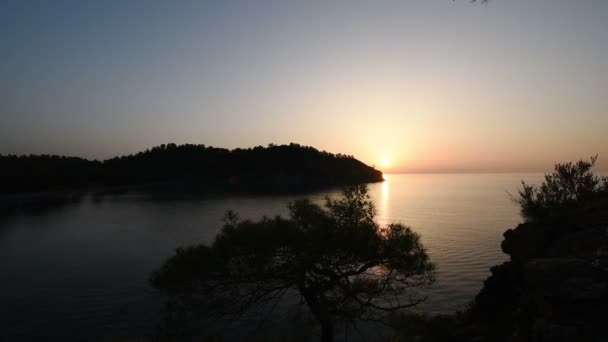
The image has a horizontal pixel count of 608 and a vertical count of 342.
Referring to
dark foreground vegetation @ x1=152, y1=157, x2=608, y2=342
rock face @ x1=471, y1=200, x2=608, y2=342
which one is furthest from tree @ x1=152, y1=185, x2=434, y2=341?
rock face @ x1=471, y1=200, x2=608, y2=342

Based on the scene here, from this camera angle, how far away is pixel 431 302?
2761 cm

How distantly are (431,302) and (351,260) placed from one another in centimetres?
1519

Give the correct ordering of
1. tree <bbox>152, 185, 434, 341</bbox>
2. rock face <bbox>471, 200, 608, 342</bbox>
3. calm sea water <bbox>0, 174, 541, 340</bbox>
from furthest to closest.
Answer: calm sea water <bbox>0, 174, 541, 340</bbox>
tree <bbox>152, 185, 434, 341</bbox>
rock face <bbox>471, 200, 608, 342</bbox>

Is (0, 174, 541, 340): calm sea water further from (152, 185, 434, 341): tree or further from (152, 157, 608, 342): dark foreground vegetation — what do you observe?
(152, 185, 434, 341): tree

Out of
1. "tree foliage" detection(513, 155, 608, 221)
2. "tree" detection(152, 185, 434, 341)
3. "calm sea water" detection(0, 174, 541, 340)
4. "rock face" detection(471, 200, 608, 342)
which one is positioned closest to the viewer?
"rock face" detection(471, 200, 608, 342)

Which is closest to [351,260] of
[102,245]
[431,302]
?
[431,302]

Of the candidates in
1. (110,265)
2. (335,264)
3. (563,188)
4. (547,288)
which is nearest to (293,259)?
(335,264)

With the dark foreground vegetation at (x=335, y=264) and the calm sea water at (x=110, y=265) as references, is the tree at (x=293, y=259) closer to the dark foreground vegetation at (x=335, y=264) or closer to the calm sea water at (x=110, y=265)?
the dark foreground vegetation at (x=335, y=264)

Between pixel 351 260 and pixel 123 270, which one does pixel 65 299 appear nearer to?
pixel 123 270

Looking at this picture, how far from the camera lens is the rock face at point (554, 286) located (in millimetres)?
11117

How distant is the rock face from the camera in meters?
11.1

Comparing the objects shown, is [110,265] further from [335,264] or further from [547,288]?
[547,288]

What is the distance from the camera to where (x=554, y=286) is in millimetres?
12180

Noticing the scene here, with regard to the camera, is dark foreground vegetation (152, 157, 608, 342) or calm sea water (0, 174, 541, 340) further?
calm sea water (0, 174, 541, 340)
